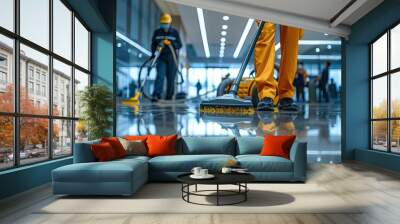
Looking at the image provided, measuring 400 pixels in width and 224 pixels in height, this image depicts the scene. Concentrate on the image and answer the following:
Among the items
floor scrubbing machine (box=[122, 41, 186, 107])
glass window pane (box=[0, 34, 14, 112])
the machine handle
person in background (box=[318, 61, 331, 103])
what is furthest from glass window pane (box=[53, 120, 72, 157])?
person in background (box=[318, 61, 331, 103])

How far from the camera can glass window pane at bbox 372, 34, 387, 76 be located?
798 centimetres

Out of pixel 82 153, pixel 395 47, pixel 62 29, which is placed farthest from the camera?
pixel 395 47

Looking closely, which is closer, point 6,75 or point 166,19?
point 6,75

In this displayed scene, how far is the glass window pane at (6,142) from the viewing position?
470cm

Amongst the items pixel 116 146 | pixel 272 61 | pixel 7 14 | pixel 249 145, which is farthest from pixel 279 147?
pixel 7 14

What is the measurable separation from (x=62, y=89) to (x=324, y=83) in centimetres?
566

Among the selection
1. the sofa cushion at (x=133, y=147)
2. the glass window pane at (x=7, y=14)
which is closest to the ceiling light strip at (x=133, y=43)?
the sofa cushion at (x=133, y=147)

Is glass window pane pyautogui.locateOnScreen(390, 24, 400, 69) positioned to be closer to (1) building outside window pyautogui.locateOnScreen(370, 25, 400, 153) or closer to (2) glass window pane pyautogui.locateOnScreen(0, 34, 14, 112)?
(1) building outside window pyautogui.locateOnScreen(370, 25, 400, 153)

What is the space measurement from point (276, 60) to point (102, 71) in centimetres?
344

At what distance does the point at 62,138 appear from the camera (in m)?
6.72

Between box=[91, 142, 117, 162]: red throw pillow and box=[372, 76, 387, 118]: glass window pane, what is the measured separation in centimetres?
535

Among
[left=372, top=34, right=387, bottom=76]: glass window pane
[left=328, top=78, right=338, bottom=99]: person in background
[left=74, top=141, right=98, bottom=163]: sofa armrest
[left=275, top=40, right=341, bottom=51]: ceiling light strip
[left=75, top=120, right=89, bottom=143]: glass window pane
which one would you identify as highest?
[left=275, top=40, right=341, bottom=51]: ceiling light strip

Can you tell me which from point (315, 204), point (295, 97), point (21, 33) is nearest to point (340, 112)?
point (295, 97)

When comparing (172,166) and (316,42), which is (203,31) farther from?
(172,166)
